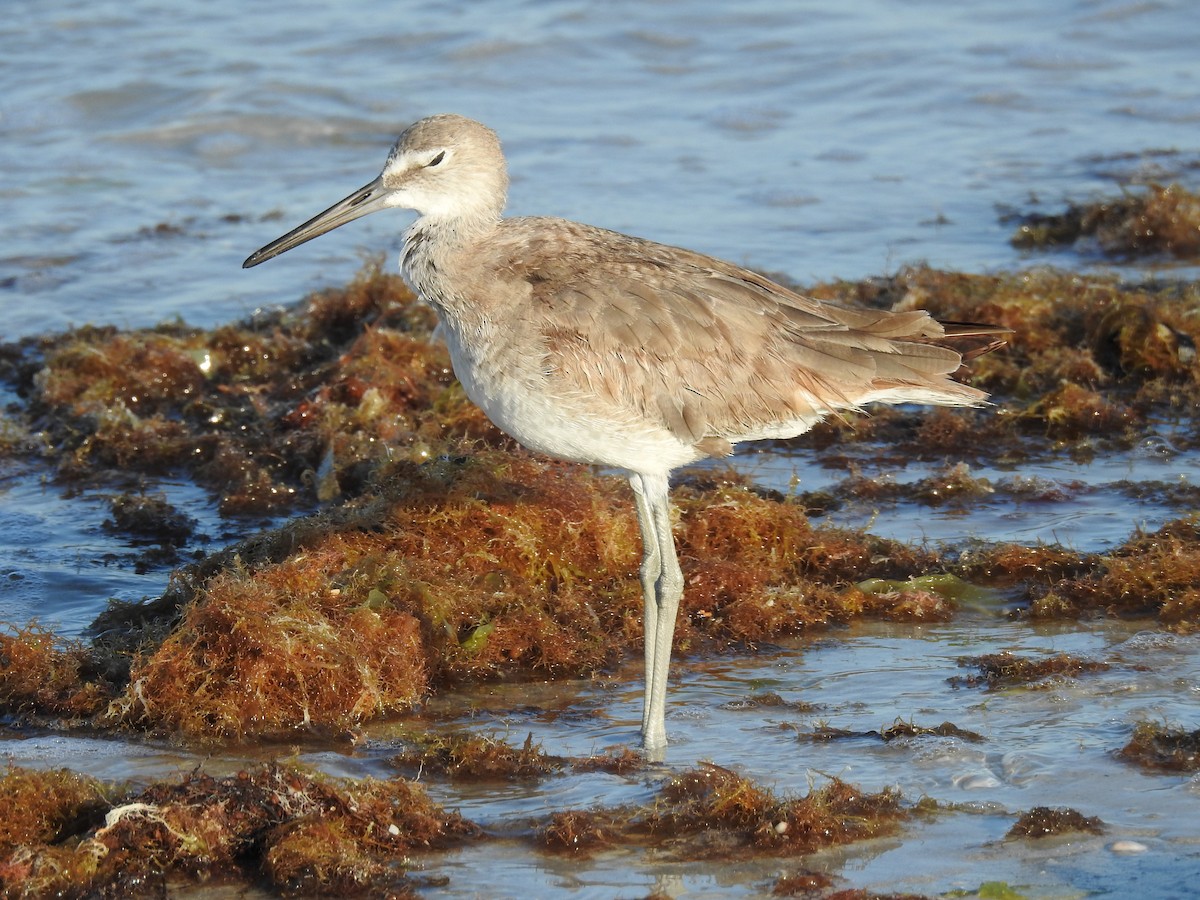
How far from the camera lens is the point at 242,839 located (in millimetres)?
4879

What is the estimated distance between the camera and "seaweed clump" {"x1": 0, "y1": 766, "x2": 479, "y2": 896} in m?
4.70

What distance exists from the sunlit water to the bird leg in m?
0.24

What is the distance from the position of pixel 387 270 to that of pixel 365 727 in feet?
21.2

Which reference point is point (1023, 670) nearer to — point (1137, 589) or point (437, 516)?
point (1137, 589)

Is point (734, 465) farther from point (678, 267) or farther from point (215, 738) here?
point (215, 738)

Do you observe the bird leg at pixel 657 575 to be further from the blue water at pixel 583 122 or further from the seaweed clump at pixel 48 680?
the blue water at pixel 583 122

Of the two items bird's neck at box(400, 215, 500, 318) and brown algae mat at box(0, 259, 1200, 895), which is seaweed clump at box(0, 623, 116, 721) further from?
bird's neck at box(400, 215, 500, 318)

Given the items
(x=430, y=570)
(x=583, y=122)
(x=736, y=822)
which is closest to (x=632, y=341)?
(x=430, y=570)

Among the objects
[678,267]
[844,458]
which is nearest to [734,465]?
[844,458]

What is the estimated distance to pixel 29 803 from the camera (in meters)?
4.94

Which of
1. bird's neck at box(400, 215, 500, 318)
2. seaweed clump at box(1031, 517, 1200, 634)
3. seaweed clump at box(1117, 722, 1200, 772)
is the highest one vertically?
bird's neck at box(400, 215, 500, 318)

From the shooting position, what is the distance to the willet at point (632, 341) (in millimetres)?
5906

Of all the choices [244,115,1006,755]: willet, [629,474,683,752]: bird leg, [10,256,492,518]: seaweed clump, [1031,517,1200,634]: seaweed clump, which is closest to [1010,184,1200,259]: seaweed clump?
[10,256,492,518]: seaweed clump

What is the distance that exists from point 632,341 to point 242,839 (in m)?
2.29
